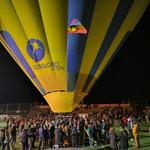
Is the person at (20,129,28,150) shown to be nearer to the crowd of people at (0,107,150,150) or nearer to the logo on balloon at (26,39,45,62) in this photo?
the crowd of people at (0,107,150,150)

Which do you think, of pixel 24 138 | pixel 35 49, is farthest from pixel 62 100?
pixel 35 49

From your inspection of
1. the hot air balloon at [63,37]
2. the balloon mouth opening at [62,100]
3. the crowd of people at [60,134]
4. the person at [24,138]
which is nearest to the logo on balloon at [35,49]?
the hot air balloon at [63,37]

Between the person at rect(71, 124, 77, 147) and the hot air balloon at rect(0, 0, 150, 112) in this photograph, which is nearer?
the hot air balloon at rect(0, 0, 150, 112)

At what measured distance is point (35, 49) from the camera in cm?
1209

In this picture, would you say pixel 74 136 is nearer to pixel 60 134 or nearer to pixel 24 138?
pixel 60 134

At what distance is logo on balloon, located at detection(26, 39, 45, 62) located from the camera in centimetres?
1203

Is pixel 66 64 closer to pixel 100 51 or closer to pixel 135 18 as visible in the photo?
pixel 100 51

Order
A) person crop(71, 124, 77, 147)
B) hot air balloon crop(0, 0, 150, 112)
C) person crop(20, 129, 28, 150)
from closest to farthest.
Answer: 1. person crop(20, 129, 28, 150)
2. hot air balloon crop(0, 0, 150, 112)
3. person crop(71, 124, 77, 147)

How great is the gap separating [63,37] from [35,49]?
1.03 m

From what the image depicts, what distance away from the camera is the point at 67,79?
11781 mm

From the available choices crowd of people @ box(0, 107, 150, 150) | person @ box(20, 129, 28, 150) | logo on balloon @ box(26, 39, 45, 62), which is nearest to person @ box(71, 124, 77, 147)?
crowd of people @ box(0, 107, 150, 150)

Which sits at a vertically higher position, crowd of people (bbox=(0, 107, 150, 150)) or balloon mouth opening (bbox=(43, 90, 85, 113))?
balloon mouth opening (bbox=(43, 90, 85, 113))

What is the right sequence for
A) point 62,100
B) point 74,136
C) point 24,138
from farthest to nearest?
point 74,136, point 62,100, point 24,138

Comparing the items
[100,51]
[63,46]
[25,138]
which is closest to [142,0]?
[100,51]
